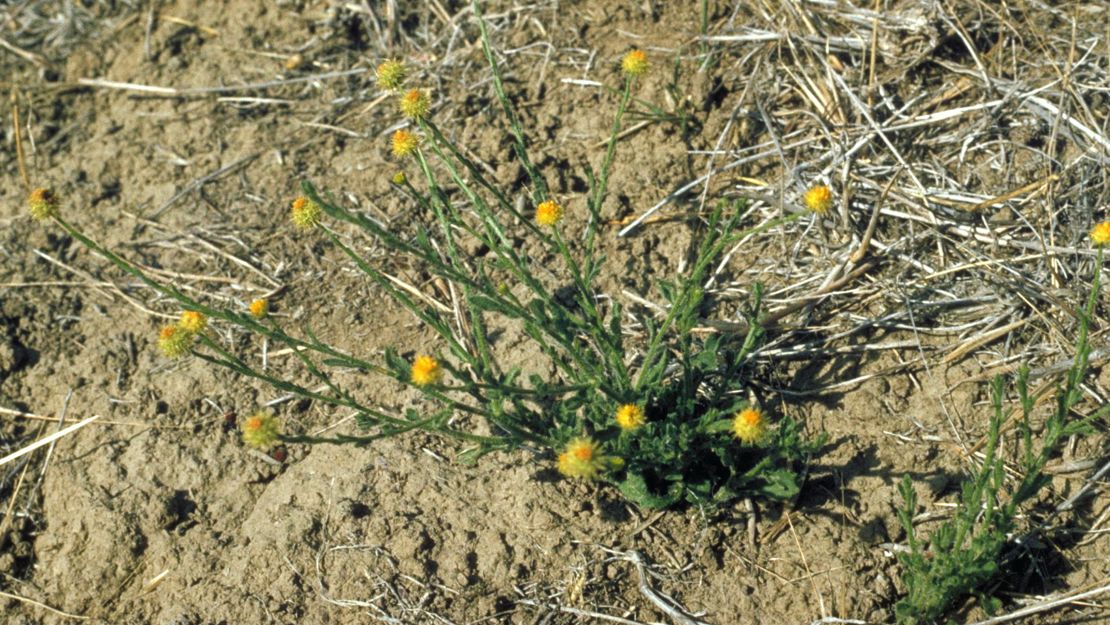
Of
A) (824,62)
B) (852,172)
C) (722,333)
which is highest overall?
(824,62)

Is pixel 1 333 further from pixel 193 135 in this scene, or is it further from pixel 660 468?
pixel 660 468

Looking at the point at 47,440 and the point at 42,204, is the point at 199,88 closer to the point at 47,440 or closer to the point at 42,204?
the point at 47,440

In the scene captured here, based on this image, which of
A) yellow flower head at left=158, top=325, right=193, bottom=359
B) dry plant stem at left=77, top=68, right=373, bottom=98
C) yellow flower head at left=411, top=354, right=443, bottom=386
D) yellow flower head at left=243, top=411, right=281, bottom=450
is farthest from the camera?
dry plant stem at left=77, top=68, right=373, bottom=98

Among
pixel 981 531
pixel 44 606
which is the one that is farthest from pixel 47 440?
pixel 981 531

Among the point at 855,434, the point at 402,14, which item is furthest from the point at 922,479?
the point at 402,14

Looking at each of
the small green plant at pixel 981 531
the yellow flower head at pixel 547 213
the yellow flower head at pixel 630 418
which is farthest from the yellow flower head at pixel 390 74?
the small green plant at pixel 981 531

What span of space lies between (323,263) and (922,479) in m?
2.27

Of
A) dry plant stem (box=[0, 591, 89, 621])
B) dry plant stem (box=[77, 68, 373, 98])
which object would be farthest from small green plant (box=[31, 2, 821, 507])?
dry plant stem (box=[77, 68, 373, 98])

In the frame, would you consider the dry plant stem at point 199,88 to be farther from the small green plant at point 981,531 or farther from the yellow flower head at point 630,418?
the small green plant at point 981,531

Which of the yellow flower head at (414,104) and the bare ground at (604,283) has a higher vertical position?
the yellow flower head at (414,104)

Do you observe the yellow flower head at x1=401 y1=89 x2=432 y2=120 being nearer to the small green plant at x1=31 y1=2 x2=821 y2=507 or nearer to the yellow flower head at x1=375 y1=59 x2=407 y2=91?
the small green plant at x1=31 y1=2 x2=821 y2=507

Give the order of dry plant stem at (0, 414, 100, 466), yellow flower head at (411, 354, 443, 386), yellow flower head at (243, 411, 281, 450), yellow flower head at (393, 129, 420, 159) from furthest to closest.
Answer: dry plant stem at (0, 414, 100, 466), yellow flower head at (393, 129, 420, 159), yellow flower head at (411, 354, 443, 386), yellow flower head at (243, 411, 281, 450)

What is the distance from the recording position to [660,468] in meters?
2.95

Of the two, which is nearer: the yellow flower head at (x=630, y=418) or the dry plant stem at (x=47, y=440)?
the yellow flower head at (x=630, y=418)
